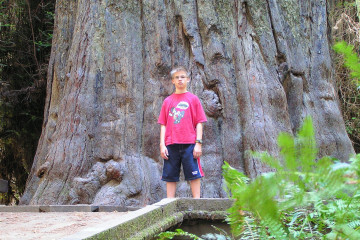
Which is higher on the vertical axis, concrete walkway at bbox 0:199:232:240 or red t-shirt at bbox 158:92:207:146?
red t-shirt at bbox 158:92:207:146

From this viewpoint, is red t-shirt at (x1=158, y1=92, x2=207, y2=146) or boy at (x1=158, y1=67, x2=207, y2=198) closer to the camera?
boy at (x1=158, y1=67, x2=207, y2=198)

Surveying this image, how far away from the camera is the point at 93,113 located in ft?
22.1

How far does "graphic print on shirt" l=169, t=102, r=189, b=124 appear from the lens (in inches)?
228

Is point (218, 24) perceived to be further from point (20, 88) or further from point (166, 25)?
point (20, 88)

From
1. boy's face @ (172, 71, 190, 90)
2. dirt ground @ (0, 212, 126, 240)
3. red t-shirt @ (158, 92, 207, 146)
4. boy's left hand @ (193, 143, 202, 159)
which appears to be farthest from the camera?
boy's face @ (172, 71, 190, 90)

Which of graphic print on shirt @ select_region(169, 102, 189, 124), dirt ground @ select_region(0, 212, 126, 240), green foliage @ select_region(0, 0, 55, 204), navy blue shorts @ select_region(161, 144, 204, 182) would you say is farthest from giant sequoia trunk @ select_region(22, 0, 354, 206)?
green foliage @ select_region(0, 0, 55, 204)

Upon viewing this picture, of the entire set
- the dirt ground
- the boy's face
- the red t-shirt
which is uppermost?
the boy's face

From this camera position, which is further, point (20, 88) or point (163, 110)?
point (20, 88)

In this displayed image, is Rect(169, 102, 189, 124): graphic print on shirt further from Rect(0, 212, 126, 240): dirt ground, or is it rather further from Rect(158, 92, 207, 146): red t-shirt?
Rect(0, 212, 126, 240): dirt ground

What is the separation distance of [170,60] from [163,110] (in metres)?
1.38

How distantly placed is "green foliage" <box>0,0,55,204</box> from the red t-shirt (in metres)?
6.37

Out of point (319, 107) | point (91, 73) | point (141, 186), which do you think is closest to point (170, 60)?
point (91, 73)

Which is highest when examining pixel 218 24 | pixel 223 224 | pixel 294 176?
pixel 218 24

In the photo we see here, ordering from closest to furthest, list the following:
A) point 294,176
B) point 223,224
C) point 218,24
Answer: point 294,176, point 223,224, point 218,24
